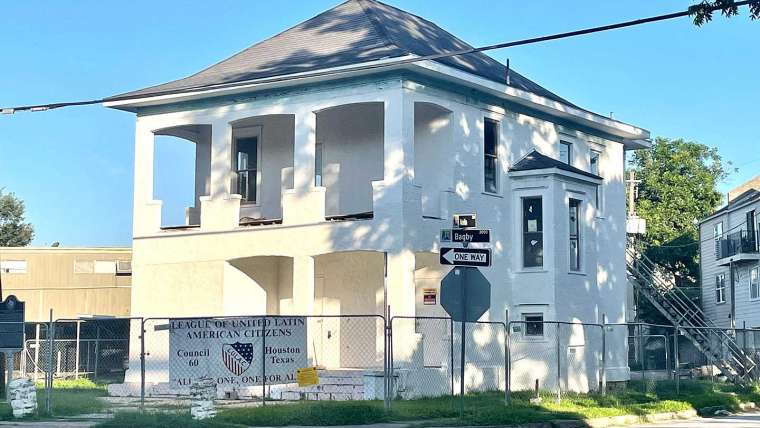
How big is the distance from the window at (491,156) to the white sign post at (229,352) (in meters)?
10.4

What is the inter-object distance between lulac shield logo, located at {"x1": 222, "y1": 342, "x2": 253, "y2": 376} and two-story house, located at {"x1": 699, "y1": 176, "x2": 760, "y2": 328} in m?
34.5

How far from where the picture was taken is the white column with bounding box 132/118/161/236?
30953mm

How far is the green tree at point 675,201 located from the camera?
6744 cm

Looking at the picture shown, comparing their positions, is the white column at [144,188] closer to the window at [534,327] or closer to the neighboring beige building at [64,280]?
the window at [534,327]

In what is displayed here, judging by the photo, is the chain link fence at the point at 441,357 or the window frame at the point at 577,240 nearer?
the chain link fence at the point at 441,357

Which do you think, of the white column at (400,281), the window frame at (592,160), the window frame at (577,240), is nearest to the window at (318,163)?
the white column at (400,281)

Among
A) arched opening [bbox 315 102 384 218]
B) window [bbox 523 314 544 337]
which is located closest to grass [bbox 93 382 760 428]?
window [bbox 523 314 544 337]

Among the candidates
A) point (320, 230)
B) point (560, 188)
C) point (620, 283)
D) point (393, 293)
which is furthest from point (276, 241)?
point (620, 283)

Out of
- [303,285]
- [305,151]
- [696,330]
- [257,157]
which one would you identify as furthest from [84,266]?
[696,330]

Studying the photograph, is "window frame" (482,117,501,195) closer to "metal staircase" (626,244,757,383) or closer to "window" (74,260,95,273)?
"metal staircase" (626,244,757,383)

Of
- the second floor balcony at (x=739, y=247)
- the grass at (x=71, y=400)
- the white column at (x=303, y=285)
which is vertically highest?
the second floor balcony at (x=739, y=247)

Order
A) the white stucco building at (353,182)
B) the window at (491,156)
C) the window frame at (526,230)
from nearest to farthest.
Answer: the white stucco building at (353,182) < the window at (491,156) < the window frame at (526,230)

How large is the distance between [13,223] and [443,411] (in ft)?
203

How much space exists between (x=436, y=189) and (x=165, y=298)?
8179mm
